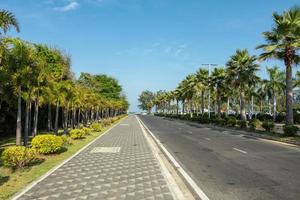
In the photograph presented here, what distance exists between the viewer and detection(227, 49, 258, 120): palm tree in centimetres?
4519

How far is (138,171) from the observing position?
40.5 feet

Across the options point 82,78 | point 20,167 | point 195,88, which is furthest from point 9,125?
point 195,88

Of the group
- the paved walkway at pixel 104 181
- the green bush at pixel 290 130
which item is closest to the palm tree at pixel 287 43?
the green bush at pixel 290 130

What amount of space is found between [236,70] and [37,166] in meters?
36.3

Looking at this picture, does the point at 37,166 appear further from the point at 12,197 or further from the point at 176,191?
the point at 176,191

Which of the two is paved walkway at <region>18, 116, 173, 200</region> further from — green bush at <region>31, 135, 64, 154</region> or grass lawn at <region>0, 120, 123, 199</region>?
green bush at <region>31, 135, 64, 154</region>

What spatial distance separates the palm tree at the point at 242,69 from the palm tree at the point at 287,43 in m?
14.6

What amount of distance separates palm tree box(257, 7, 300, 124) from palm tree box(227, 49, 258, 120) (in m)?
14.6

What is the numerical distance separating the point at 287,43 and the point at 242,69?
1618cm

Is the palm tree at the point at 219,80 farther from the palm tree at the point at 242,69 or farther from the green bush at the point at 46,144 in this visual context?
the green bush at the point at 46,144

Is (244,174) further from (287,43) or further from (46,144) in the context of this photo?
(287,43)

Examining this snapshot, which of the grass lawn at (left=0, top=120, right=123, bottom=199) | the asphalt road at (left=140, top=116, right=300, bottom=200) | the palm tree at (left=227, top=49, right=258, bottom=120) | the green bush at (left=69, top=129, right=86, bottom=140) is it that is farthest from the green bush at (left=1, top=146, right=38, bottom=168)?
the palm tree at (left=227, top=49, right=258, bottom=120)

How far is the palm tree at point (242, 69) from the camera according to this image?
148ft

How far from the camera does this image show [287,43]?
29.7 m
